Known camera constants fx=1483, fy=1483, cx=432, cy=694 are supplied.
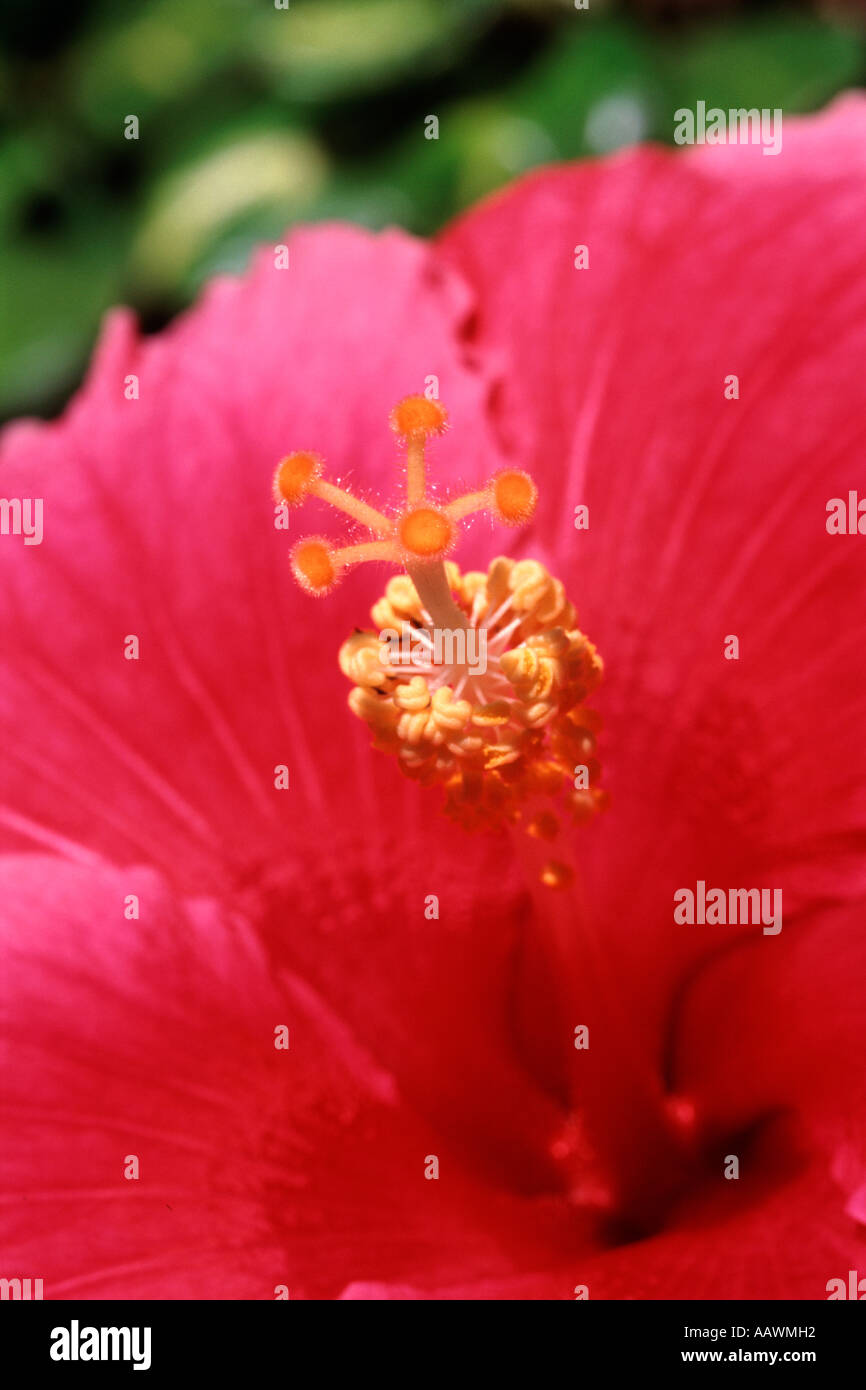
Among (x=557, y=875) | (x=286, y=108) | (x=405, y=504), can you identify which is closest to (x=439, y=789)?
(x=557, y=875)

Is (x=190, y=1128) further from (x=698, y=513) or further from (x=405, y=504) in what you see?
(x=698, y=513)

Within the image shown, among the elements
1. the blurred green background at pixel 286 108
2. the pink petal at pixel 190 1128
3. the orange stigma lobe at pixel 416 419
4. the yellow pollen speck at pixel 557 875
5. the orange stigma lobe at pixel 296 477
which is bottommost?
the pink petal at pixel 190 1128

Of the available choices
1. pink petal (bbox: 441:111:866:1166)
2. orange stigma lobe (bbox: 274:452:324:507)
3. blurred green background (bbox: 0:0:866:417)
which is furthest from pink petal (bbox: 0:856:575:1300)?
blurred green background (bbox: 0:0:866:417)

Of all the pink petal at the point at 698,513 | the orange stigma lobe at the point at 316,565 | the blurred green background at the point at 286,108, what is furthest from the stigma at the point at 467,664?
the blurred green background at the point at 286,108

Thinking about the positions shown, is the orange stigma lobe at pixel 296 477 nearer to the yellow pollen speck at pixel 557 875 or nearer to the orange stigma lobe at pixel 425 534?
the orange stigma lobe at pixel 425 534

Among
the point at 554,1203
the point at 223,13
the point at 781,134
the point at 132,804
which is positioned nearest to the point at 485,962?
the point at 554,1203

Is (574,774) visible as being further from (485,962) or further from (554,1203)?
(554,1203)

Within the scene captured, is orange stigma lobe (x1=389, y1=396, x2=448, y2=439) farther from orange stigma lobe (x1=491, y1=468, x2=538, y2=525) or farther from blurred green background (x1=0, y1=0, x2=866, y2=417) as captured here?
blurred green background (x1=0, y1=0, x2=866, y2=417)
